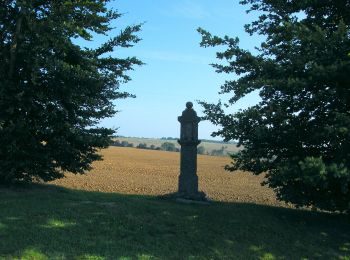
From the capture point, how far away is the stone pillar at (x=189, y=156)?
11609 mm

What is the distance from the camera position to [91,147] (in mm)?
11992

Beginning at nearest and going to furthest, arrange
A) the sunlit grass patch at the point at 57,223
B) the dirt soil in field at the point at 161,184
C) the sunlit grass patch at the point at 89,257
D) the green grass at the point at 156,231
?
the sunlit grass patch at the point at 89,257, the green grass at the point at 156,231, the sunlit grass patch at the point at 57,223, the dirt soil in field at the point at 161,184

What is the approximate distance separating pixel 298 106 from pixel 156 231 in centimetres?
380

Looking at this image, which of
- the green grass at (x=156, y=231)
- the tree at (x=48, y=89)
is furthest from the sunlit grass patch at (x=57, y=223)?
the tree at (x=48, y=89)

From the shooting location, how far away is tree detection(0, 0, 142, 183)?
10867 millimetres

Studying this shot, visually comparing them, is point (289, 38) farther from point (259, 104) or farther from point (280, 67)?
point (259, 104)

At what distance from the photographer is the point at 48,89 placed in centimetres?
1144

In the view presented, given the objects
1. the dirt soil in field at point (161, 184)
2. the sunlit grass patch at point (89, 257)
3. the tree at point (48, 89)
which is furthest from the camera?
the dirt soil in field at point (161, 184)

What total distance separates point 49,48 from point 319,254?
8.20 meters

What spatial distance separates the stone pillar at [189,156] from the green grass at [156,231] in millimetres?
1100

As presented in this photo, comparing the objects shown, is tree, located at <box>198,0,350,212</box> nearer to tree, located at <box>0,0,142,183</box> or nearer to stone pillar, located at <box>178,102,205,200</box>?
stone pillar, located at <box>178,102,205,200</box>

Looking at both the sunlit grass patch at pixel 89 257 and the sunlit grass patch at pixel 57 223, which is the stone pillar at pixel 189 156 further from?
the sunlit grass patch at pixel 89 257

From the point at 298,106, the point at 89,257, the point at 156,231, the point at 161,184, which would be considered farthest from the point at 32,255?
the point at 161,184

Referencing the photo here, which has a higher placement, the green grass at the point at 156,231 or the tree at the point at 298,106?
the tree at the point at 298,106
